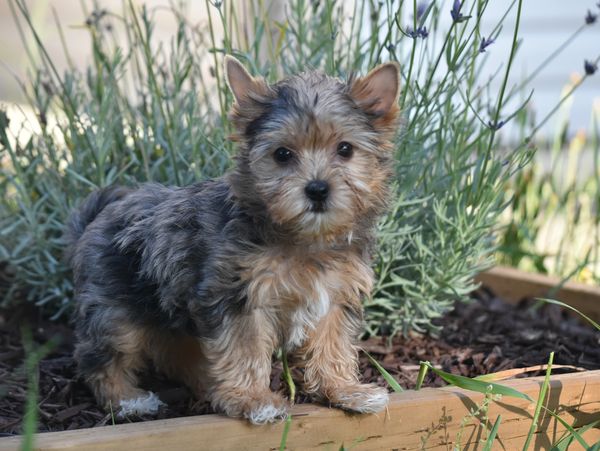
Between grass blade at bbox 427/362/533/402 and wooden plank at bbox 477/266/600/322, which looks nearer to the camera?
grass blade at bbox 427/362/533/402

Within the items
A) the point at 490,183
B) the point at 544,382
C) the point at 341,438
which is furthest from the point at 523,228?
the point at 341,438

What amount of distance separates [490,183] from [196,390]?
5.75ft

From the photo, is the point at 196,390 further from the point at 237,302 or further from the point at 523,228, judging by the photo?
the point at 523,228

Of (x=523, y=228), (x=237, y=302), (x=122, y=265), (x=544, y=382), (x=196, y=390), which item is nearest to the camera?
(x=237, y=302)

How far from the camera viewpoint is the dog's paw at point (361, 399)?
10.1 feet

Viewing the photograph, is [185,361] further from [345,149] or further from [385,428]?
[345,149]

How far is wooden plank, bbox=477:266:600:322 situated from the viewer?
5.28 meters

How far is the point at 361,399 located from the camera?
3.10m

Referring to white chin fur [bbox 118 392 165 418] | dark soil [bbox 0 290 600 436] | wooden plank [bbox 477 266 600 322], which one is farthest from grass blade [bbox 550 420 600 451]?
wooden plank [bbox 477 266 600 322]

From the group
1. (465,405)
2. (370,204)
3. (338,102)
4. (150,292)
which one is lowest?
(465,405)

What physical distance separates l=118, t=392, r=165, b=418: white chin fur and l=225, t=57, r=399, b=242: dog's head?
3.45 ft

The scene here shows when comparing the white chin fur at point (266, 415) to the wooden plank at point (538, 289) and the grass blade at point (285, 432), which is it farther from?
the wooden plank at point (538, 289)

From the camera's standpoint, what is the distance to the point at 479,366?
4.10m

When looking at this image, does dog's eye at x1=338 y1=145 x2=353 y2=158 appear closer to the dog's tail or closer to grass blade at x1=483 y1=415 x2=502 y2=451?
grass blade at x1=483 y1=415 x2=502 y2=451
